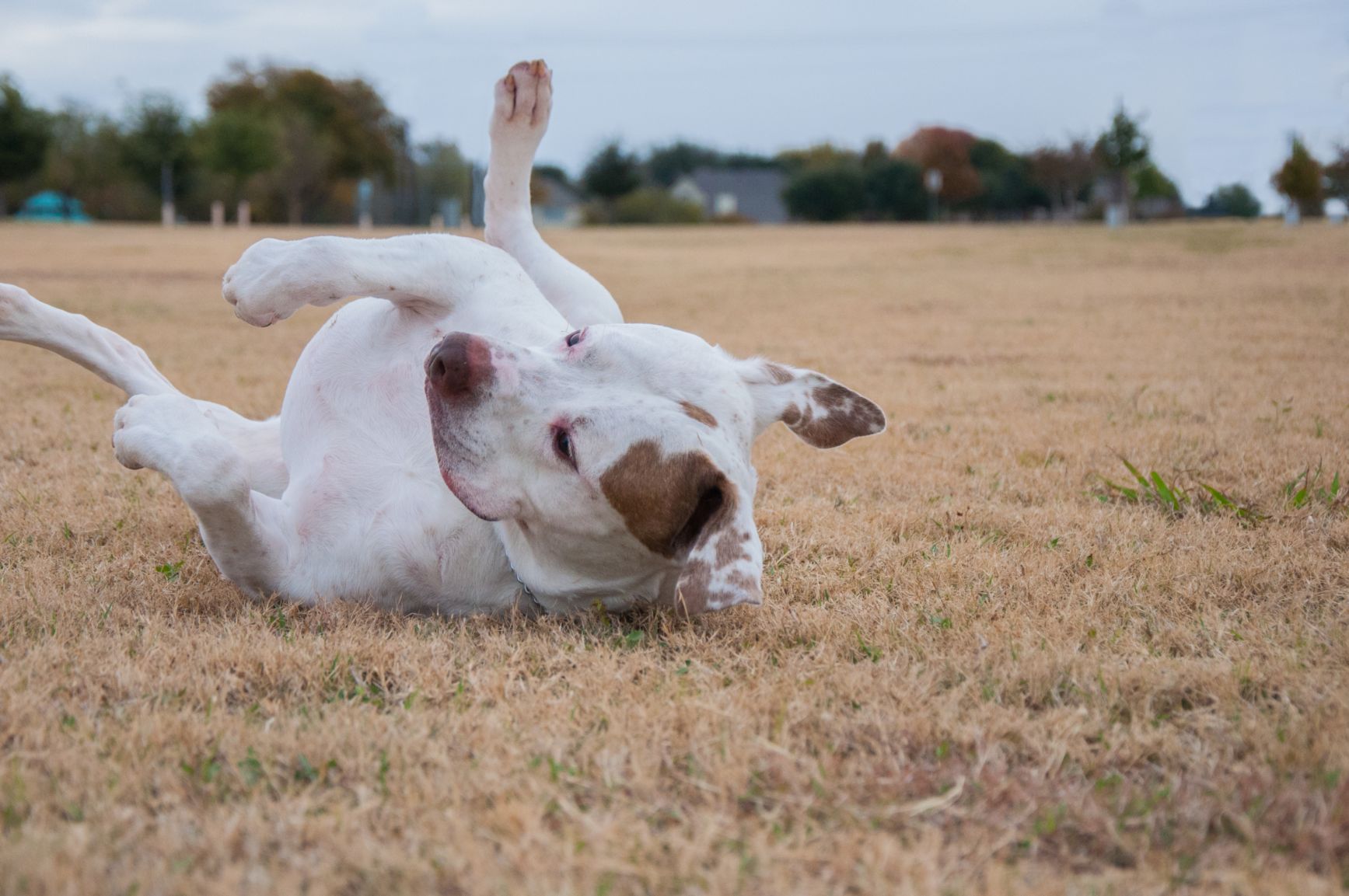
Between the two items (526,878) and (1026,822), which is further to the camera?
Answer: (1026,822)

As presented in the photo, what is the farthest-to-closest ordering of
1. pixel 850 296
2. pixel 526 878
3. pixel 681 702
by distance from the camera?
pixel 850 296 < pixel 681 702 < pixel 526 878

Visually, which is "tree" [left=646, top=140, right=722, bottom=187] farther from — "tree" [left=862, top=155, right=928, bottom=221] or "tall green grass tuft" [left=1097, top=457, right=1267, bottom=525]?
"tall green grass tuft" [left=1097, top=457, right=1267, bottom=525]

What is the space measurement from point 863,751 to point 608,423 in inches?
34.2

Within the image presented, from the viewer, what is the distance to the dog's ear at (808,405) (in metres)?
2.91

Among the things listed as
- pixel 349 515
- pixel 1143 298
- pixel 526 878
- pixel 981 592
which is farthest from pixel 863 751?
pixel 1143 298

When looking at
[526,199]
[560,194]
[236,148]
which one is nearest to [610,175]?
[236,148]

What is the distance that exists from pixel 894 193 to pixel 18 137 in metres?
42.7

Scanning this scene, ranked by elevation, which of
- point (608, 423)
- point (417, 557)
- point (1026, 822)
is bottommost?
point (1026, 822)

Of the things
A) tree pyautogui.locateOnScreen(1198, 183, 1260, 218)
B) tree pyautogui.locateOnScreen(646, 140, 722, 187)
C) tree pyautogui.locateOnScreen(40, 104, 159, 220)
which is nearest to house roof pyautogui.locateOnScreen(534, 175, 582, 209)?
tree pyautogui.locateOnScreen(646, 140, 722, 187)

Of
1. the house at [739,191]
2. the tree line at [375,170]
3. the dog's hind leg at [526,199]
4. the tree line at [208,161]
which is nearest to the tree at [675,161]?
the house at [739,191]

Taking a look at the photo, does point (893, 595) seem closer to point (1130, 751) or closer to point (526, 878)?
point (1130, 751)

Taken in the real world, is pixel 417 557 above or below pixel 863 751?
above

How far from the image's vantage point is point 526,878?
162 centimetres

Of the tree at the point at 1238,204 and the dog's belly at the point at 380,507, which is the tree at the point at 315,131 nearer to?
the tree at the point at 1238,204
